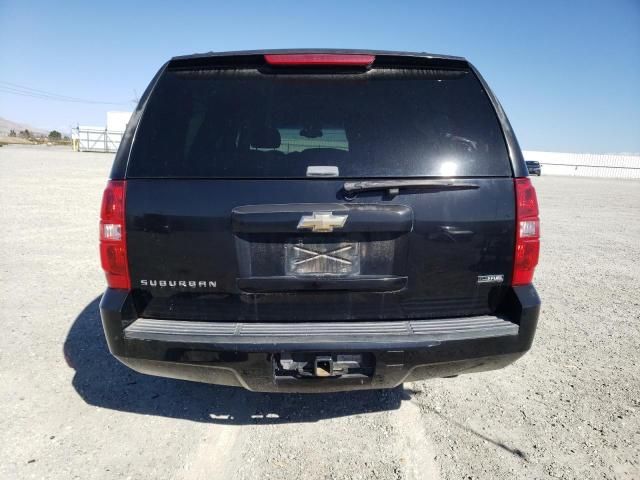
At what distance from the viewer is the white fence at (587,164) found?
60969 mm

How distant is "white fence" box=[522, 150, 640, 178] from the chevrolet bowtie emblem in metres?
66.7

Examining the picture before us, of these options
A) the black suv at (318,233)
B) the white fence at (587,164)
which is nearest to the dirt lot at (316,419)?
the black suv at (318,233)

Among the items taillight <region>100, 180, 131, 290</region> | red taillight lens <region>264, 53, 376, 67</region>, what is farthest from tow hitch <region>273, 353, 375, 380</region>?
red taillight lens <region>264, 53, 376, 67</region>

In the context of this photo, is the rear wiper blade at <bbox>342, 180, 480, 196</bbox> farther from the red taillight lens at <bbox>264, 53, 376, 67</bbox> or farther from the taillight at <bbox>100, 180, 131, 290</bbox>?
the taillight at <bbox>100, 180, 131, 290</bbox>

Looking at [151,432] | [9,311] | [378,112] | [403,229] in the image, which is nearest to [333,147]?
[378,112]

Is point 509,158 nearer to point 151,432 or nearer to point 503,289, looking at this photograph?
point 503,289

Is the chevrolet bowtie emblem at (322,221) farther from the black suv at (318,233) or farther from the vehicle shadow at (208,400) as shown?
the vehicle shadow at (208,400)

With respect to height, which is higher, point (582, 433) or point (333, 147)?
point (333, 147)

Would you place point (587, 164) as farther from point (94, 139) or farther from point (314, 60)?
point (314, 60)

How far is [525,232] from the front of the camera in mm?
2100

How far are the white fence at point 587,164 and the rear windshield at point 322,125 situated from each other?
6611 centimetres

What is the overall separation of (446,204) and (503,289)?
556 millimetres

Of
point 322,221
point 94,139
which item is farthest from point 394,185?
point 94,139

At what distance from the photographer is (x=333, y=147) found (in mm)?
2197
